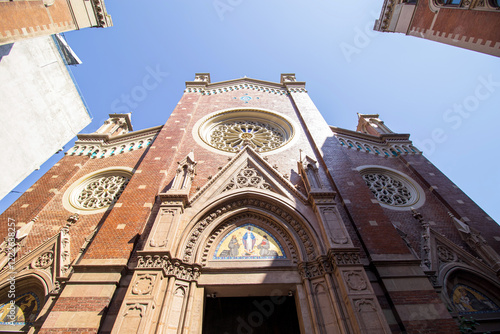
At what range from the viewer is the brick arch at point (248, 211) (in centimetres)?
779

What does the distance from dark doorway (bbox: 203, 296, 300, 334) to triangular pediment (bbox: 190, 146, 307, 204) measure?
3.99 meters

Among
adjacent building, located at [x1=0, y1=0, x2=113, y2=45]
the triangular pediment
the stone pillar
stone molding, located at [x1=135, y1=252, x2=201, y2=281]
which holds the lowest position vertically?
the stone pillar

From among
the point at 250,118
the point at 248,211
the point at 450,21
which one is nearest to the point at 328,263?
the point at 248,211

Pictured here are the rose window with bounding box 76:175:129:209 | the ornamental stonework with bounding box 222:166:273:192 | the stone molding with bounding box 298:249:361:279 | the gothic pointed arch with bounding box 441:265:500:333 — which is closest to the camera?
the stone molding with bounding box 298:249:361:279

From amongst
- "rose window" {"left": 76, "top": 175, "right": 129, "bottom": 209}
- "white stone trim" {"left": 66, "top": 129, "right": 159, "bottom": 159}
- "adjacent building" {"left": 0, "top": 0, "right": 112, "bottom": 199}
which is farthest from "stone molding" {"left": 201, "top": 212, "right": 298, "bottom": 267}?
"adjacent building" {"left": 0, "top": 0, "right": 112, "bottom": 199}

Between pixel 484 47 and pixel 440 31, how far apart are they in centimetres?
262

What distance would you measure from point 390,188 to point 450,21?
7358mm

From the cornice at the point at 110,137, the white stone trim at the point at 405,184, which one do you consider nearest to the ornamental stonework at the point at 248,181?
the white stone trim at the point at 405,184

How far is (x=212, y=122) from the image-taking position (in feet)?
53.1

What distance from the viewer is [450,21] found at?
32.3ft

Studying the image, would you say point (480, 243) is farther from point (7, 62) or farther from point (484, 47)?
point (7, 62)

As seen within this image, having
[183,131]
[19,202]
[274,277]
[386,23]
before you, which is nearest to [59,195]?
[19,202]

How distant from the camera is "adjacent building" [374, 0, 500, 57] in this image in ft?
26.5

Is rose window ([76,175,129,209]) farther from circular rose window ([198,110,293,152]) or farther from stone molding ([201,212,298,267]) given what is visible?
stone molding ([201,212,298,267])
